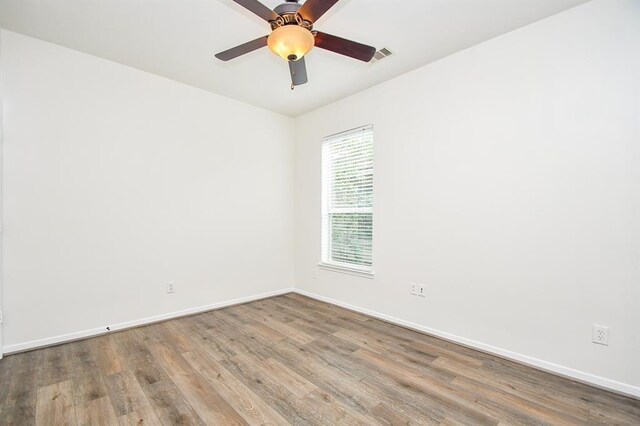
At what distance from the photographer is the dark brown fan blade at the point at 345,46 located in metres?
1.89

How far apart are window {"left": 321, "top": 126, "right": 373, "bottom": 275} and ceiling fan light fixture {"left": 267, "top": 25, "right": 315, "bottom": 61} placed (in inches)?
73.1

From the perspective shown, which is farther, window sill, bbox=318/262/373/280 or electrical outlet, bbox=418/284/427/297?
window sill, bbox=318/262/373/280

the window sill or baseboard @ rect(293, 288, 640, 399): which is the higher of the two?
the window sill

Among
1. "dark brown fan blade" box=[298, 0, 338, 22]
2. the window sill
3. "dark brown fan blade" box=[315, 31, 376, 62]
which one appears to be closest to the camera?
"dark brown fan blade" box=[298, 0, 338, 22]

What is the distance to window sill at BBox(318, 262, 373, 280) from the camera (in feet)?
11.4

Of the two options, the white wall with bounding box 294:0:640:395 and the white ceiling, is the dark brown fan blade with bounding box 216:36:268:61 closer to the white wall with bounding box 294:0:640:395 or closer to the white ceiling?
the white ceiling

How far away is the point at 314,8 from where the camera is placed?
5.35 ft

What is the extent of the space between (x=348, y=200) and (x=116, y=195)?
8.48 ft

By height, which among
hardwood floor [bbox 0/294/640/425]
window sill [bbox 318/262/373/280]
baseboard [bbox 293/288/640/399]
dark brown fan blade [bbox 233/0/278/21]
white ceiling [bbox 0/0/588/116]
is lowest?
hardwood floor [bbox 0/294/640/425]

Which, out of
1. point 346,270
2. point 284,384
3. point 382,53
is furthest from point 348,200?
point 284,384

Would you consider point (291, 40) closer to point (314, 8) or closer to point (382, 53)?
point (314, 8)

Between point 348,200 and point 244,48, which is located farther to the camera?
point 348,200

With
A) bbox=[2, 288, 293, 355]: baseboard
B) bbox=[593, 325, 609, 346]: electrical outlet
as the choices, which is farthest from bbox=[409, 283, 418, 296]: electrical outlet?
bbox=[2, 288, 293, 355]: baseboard

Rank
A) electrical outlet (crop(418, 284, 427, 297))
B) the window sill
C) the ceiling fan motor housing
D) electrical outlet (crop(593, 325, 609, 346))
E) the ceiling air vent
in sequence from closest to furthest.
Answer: the ceiling fan motor housing
electrical outlet (crop(593, 325, 609, 346))
the ceiling air vent
electrical outlet (crop(418, 284, 427, 297))
the window sill
